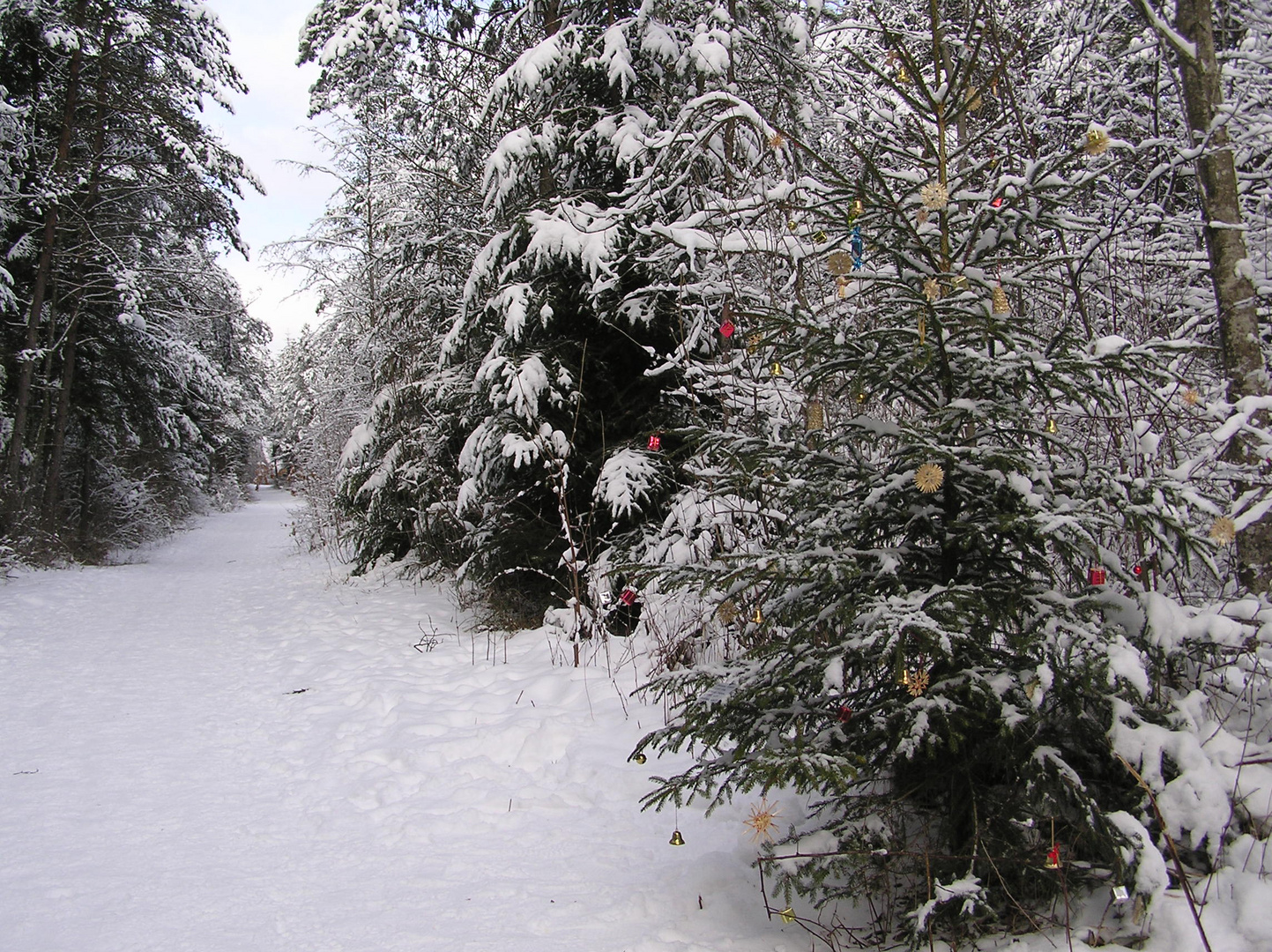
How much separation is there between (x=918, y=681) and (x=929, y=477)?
23.3 inches

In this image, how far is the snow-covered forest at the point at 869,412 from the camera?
7.21 ft

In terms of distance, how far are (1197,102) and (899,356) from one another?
223 cm

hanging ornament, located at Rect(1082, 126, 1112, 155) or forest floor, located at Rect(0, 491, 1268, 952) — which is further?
forest floor, located at Rect(0, 491, 1268, 952)

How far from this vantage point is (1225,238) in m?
3.21

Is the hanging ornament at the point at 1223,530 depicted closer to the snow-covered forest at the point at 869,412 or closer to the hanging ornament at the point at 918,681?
the snow-covered forest at the point at 869,412

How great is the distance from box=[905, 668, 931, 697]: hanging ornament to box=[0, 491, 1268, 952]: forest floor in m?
0.75

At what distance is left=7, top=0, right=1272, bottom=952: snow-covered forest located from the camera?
7.21 ft

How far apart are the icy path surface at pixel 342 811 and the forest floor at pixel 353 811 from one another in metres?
0.01

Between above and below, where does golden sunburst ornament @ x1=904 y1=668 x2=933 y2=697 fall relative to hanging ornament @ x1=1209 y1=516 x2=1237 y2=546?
below

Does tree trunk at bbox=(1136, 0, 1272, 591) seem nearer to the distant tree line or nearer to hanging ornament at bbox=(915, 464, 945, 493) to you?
hanging ornament at bbox=(915, 464, 945, 493)

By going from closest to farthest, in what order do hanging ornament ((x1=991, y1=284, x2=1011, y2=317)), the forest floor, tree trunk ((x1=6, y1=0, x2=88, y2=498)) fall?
hanging ornament ((x1=991, y1=284, x2=1011, y2=317)) → the forest floor → tree trunk ((x1=6, y1=0, x2=88, y2=498))

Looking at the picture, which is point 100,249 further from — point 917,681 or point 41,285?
point 917,681

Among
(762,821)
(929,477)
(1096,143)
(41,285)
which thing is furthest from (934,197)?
(41,285)

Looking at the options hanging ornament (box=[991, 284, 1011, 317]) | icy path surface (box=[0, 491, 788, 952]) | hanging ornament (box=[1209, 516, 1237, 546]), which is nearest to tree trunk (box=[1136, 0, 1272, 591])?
hanging ornament (box=[1209, 516, 1237, 546])
